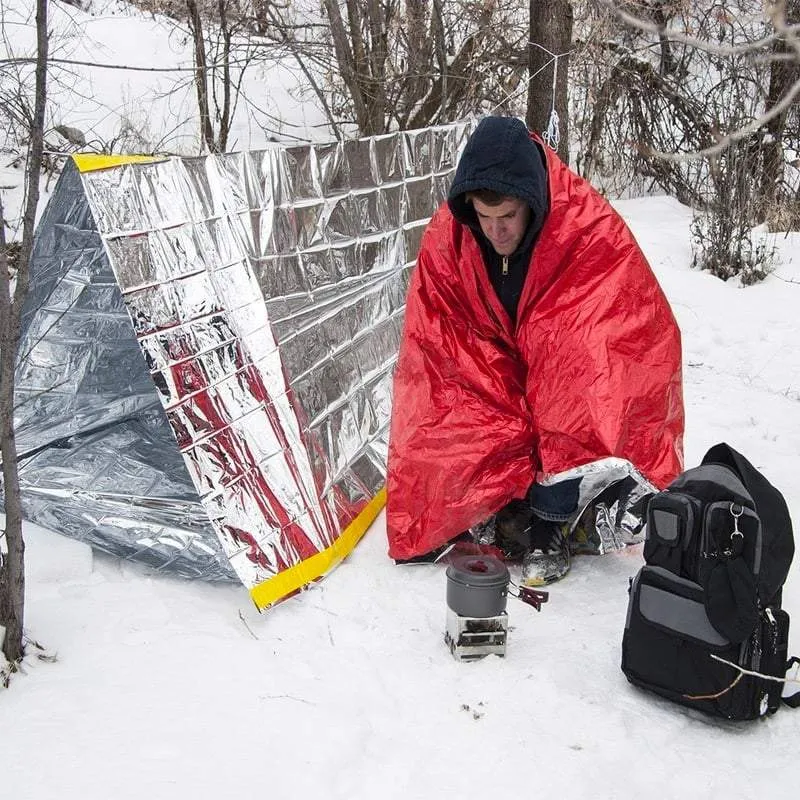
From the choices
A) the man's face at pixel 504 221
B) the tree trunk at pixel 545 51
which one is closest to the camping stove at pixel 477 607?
the man's face at pixel 504 221

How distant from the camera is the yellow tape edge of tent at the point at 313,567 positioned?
234 centimetres

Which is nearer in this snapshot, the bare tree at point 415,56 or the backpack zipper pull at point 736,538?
the backpack zipper pull at point 736,538

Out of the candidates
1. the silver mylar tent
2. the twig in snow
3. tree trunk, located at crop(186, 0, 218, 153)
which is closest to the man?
the silver mylar tent

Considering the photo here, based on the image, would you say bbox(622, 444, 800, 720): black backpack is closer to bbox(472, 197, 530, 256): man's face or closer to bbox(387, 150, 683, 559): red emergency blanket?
bbox(387, 150, 683, 559): red emergency blanket

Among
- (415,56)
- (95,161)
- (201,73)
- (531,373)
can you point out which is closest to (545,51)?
(415,56)

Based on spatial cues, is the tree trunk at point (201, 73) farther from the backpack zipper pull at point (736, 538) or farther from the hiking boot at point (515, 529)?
the backpack zipper pull at point (736, 538)

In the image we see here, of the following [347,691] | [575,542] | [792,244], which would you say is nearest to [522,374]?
[575,542]

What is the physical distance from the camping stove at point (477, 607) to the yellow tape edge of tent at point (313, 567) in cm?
46

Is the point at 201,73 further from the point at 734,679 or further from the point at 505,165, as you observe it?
the point at 734,679

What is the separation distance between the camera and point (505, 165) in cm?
233

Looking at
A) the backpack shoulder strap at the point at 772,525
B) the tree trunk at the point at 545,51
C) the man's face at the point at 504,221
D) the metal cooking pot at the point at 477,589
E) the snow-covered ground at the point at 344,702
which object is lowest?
the snow-covered ground at the point at 344,702

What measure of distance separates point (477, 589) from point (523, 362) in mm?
759

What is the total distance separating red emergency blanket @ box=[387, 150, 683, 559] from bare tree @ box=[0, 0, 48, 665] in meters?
1.02

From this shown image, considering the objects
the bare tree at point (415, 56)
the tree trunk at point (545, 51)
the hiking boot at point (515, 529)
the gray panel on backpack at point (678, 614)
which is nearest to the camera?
the gray panel on backpack at point (678, 614)
